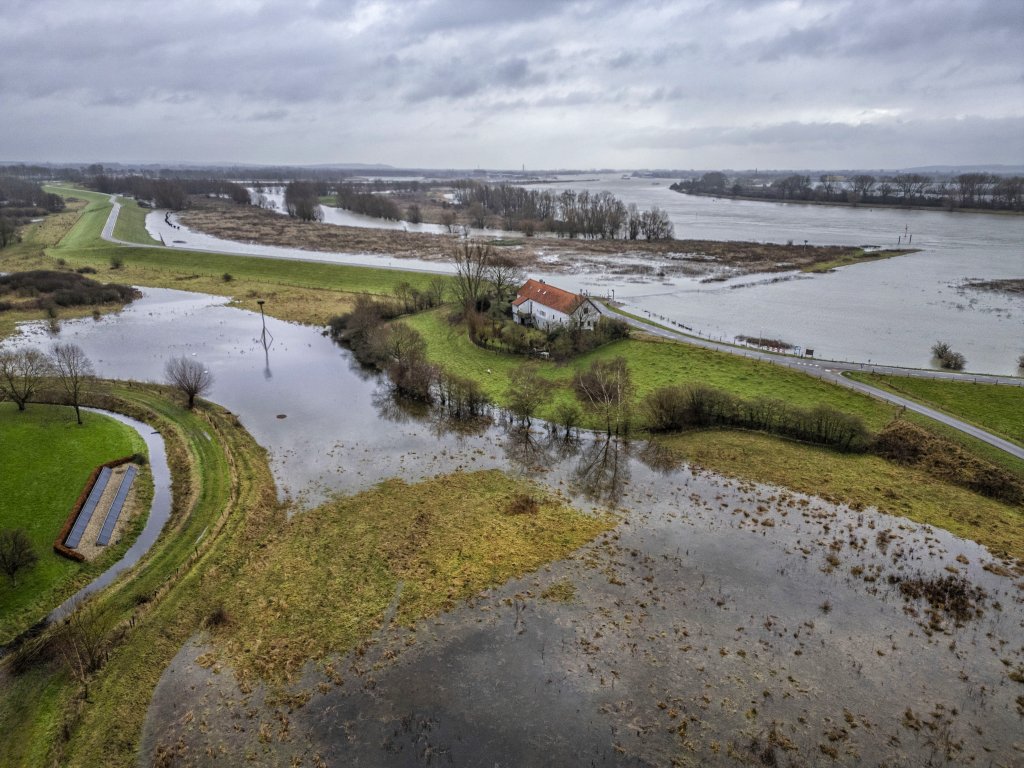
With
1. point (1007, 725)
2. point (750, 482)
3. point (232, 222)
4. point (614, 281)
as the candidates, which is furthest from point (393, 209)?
point (1007, 725)

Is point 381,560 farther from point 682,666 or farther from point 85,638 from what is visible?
point 682,666

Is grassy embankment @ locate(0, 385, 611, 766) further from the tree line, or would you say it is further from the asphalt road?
the tree line

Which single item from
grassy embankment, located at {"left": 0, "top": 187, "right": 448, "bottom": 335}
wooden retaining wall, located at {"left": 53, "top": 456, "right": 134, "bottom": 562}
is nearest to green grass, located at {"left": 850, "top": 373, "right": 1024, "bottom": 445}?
wooden retaining wall, located at {"left": 53, "top": 456, "right": 134, "bottom": 562}

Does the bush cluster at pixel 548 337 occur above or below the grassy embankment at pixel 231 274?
below

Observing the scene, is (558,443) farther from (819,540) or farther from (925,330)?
(925,330)

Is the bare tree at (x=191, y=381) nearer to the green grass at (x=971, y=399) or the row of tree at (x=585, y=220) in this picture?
the green grass at (x=971, y=399)

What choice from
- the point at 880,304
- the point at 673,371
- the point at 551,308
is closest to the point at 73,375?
the point at 551,308

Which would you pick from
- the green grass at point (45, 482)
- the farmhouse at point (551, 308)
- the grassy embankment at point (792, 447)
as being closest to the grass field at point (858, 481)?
the grassy embankment at point (792, 447)
